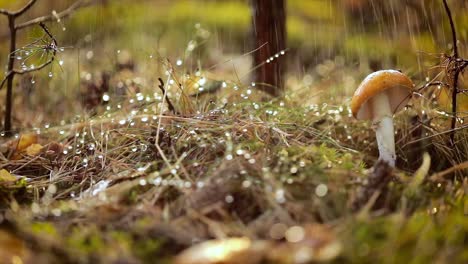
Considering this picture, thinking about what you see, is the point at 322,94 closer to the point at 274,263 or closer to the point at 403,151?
the point at 403,151

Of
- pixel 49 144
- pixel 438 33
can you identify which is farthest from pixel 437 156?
pixel 438 33

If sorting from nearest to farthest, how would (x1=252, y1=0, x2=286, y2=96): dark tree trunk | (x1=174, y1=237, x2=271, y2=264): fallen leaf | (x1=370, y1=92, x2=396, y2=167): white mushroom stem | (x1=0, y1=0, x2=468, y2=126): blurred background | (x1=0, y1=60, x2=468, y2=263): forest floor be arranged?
(x1=174, y1=237, x2=271, y2=264): fallen leaf
(x1=0, y1=60, x2=468, y2=263): forest floor
(x1=370, y1=92, x2=396, y2=167): white mushroom stem
(x1=252, y1=0, x2=286, y2=96): dark tree trunk
(x1=0, y1=0, x2=468, y2=126): blurred background

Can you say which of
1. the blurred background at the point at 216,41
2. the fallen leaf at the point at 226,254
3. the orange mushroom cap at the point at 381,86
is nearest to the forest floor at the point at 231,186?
the fallen leaf at the point at 226,254

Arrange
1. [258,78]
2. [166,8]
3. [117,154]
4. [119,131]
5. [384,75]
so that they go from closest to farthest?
[384,75] < [117,154] < [119,131] < [258,78] < [166,8]

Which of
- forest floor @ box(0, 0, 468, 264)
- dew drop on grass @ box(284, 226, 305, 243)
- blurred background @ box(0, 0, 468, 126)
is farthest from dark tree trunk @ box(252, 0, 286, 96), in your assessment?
dew drop on grass @ box(284, 226, 305, 243)

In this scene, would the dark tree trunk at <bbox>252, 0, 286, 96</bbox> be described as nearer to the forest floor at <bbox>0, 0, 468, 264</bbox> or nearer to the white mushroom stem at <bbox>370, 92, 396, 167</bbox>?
the forest floor at <bbox>0, 0, 468, 264</bbox>

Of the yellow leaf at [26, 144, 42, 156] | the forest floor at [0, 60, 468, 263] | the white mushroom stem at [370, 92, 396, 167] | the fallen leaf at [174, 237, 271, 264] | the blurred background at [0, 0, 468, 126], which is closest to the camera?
the fallen leaf at [174, 237, 271, 264]

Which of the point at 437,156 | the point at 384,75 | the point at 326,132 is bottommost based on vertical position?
the point at 437,156
